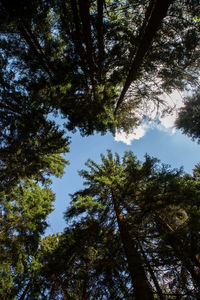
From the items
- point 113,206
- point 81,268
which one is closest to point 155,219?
point 113,206

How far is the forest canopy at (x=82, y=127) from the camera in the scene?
4.65 m

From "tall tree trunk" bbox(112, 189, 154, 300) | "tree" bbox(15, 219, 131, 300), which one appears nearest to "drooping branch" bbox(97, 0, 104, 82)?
"tree" bbox(15, 219, 131, 300)

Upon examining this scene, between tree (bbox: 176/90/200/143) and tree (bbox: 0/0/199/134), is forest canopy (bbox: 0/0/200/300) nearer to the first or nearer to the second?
tree (bbox: 0/0/199/134)

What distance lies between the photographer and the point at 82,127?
8.83 m

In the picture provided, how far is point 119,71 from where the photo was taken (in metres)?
7.78

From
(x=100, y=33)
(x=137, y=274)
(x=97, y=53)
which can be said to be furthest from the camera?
(x=97, y=53)

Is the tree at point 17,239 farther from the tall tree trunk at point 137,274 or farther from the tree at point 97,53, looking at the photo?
the tree at point 97,53

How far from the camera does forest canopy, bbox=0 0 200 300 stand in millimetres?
4652

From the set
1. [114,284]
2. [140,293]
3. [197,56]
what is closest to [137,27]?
[197,56]

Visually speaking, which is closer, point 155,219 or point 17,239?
point 17,239

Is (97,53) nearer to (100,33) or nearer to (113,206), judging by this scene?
(100,33)

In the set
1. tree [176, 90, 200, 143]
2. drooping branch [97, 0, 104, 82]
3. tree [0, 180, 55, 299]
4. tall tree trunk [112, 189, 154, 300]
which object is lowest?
tall tree trunk [112, 189, 154, 300]

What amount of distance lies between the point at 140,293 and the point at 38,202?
4.87 m

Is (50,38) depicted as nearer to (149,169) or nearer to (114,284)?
(149,169)
